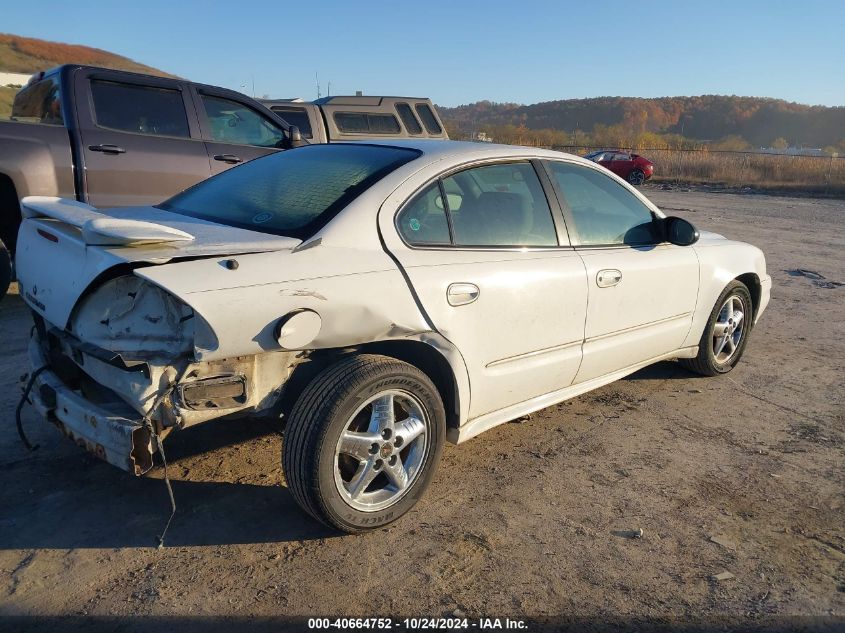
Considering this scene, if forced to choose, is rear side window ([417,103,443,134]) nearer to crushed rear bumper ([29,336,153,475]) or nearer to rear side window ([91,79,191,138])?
rear side window ([91,79,191,138])

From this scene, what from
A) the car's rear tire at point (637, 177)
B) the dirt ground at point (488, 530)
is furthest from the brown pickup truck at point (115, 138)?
the car's rear tire at point (637, 177)

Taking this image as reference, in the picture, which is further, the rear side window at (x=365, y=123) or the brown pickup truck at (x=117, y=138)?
the rear side window at (x=365, y=123)

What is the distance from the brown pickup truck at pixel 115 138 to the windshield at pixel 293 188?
264cm

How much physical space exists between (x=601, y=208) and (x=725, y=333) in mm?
1592

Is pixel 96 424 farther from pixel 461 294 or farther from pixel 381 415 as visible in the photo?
pixel 461 294

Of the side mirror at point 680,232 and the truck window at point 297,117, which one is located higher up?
the truck window at point 297,117

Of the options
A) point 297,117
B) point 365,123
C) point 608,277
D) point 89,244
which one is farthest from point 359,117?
point 89,244

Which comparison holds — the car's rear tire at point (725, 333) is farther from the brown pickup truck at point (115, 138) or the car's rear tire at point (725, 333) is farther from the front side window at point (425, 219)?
the brown pickup truck at point (115, 138)

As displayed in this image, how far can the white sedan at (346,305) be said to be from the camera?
2586 mm

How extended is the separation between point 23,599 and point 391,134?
362 inches

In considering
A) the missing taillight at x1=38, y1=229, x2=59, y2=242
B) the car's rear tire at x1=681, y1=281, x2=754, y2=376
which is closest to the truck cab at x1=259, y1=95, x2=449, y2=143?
the car's rear tire at x1=681, y1=281, x2=754, y2=376

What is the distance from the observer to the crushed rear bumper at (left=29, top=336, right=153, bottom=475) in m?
2.55

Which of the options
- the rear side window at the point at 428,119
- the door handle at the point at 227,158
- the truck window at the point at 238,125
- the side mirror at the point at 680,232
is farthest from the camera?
the rear side window at the point at 428,119

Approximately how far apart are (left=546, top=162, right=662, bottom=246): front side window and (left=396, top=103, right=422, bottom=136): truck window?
7124mm
